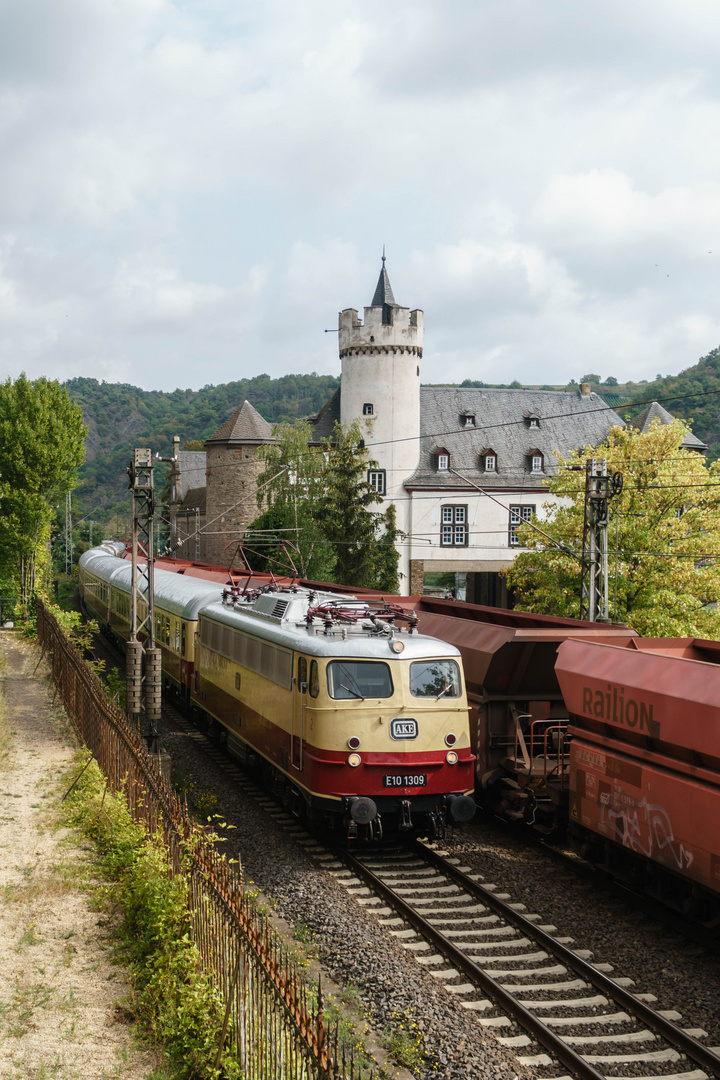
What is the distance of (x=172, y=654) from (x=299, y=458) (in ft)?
94.8

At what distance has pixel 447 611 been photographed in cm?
2014

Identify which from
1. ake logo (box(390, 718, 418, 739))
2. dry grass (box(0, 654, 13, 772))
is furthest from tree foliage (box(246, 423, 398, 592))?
ake logo (box(390, 718, 418, 739))

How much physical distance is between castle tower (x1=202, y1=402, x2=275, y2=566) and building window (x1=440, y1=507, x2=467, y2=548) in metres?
14.1

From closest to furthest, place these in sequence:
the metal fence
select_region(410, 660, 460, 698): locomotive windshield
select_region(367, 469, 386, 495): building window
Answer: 1. the metal fence
2. select_region(410, 660, 460, 698): locomotive windshield
3. select_region(367, 469, 386, 495): building window

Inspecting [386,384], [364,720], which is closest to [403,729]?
[364,720]

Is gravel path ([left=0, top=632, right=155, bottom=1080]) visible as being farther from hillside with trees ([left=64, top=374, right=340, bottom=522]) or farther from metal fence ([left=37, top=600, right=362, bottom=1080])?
hillside with trees ([left=64, top=374, right=340, bottom=522])

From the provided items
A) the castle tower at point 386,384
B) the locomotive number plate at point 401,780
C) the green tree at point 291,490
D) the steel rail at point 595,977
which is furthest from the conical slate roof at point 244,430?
the steel rail at point 595,977

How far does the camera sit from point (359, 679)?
42.1ft

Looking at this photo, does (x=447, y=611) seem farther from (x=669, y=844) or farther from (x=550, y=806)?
(x=669, y=844)

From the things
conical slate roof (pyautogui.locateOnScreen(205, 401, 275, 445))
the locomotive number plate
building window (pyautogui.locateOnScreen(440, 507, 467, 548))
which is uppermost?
conical slate roof (pyautogui.locateOnScreen(205, 401, 275, 445))

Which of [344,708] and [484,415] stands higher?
[484,415]

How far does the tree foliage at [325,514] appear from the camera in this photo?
49531 millimetres

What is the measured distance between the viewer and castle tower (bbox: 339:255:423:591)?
59438mm

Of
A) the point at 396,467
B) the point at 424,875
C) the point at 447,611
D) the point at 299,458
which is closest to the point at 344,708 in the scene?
the point at 424,875
